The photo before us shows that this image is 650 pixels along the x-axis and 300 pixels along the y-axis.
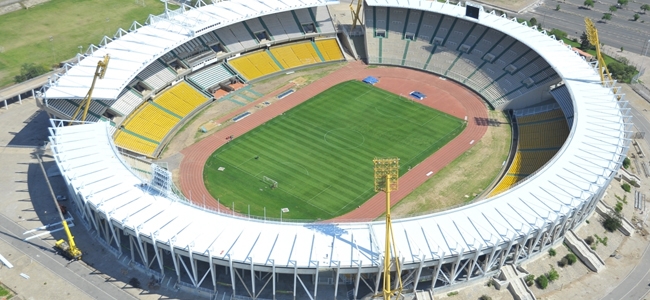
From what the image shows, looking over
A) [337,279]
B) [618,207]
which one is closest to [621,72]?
[618,207]

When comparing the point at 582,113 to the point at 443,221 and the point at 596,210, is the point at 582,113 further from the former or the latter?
the point at 443,221

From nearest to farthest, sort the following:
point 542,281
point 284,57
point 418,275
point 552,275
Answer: point 418,275
point 542,281
point 552,275
point 284,57

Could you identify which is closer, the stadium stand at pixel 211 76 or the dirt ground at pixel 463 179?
the dirt ground at pixel 463 179

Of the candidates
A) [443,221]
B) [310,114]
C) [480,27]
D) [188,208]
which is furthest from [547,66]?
[188,208]

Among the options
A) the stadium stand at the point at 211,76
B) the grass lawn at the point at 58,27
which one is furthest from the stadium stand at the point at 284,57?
the grass lawn at the point at 58,27

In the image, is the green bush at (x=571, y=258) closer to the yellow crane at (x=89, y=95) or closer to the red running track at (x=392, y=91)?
the red running track at (x=392, y=91)

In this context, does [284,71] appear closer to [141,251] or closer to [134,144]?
[134,144]

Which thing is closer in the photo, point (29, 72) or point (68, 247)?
point (68, 247)
